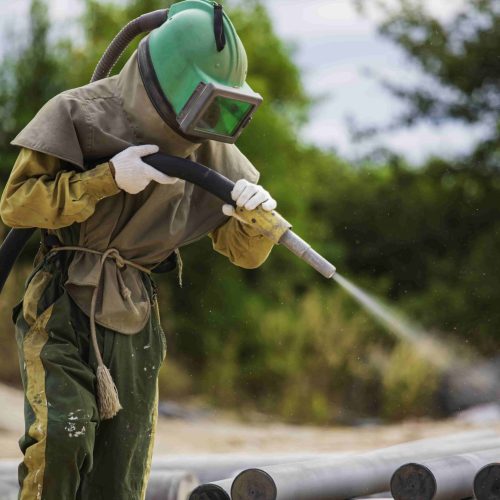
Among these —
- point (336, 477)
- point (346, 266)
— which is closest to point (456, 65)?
point (346, 266)

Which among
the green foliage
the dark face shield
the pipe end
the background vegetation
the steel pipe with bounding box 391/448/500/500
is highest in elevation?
the background vegetation

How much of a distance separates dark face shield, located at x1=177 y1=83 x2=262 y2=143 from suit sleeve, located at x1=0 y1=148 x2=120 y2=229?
25cm

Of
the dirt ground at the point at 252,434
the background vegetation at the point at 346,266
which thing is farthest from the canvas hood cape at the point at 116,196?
the background vegetation at the point at 346,266

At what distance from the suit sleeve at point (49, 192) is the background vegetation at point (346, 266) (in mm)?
7520

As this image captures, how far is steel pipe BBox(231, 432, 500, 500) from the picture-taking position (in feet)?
10.2

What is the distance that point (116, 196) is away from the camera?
9.85 feet

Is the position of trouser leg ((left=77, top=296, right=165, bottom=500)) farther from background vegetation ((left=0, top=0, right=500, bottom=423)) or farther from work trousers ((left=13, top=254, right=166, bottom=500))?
background vegetation ((left=0, top=0, right=500, bottom=423))

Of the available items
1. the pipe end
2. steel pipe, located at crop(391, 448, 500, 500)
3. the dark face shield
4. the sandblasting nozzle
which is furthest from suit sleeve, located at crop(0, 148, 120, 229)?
steel pipe, located at crop(391, 448, 500, 500)

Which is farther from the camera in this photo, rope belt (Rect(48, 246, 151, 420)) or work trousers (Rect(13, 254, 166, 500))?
rope belt (Rect(48, 246, 151, 420))

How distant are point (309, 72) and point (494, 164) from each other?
694 cm

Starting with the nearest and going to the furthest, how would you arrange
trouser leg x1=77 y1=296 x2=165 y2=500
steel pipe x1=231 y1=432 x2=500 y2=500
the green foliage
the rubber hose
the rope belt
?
the rope belt → trouser leg x1=77 y1=296 x2=165 y2=500 → steel pipe x1=231 y1=432 x2=500 y2=500 → the rubber hose → the green foliage

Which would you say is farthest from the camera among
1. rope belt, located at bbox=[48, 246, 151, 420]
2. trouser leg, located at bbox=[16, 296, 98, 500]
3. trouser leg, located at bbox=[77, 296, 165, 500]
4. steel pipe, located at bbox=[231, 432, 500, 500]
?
steel pipe, located at bbox=[231, 432, 500, 500]

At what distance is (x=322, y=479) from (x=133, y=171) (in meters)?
1.21

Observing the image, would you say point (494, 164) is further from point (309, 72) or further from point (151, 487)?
point (151, 487)
